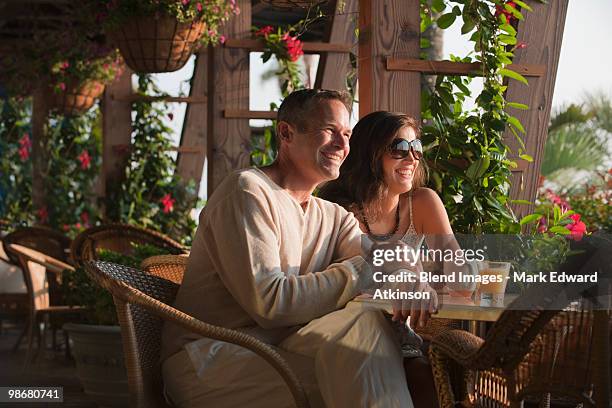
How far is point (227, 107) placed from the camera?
5238 mm

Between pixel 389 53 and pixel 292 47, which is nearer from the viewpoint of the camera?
pixel 389 53

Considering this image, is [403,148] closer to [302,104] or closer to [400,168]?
[400,168]

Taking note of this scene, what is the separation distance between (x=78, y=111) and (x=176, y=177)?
3.39 feet

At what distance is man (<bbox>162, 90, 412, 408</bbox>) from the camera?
2227 millimetres

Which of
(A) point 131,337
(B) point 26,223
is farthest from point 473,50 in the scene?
(B) point 26,223

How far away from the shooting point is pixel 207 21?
5125mm

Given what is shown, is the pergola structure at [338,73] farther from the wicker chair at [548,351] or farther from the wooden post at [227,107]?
the wicker chair at [548,351]

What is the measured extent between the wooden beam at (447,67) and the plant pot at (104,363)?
1.51m

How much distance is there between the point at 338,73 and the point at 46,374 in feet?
7.68

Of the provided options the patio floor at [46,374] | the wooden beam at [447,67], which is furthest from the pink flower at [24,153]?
the wooden beam at [447,67]

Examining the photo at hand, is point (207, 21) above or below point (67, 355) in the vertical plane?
above

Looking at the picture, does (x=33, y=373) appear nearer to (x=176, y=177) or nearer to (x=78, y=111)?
(x=176, y=177)

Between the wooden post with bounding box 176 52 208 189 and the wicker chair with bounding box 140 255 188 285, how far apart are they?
397cm

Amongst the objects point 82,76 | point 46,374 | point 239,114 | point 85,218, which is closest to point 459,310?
point 239,114
